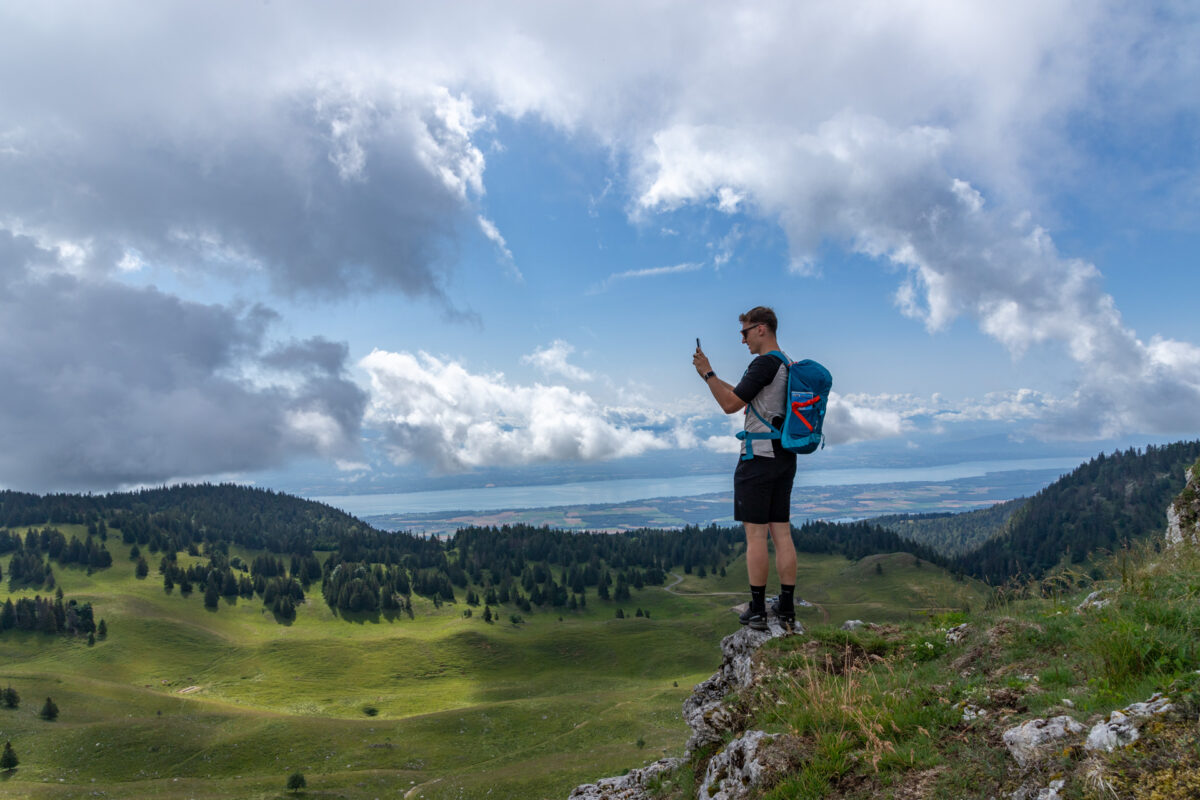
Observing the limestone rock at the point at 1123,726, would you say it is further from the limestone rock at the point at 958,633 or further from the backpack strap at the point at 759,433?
the backpack strap at the point at 759,433

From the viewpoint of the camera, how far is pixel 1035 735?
18.3ft

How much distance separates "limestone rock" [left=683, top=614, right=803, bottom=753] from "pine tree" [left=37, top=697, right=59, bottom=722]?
138463 millimetres

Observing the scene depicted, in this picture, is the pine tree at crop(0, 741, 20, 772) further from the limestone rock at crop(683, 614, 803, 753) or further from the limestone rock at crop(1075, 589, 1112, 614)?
the limestone rock at crop(1075, 589, 1112, 614)

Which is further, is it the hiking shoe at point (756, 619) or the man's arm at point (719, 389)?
the hiking shoe at point (756, 619)

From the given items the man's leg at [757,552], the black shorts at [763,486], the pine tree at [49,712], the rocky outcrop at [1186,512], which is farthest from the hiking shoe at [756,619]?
the pine tree at [49,712]

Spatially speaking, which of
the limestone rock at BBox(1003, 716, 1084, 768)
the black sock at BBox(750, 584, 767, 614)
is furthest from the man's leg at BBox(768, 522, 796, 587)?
the limestone rock at BBox(1003, 716, 1084, 768)

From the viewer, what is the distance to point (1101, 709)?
19.0 feet

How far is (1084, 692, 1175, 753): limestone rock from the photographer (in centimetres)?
486

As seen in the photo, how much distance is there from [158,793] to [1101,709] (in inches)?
3476

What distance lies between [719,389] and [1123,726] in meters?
6.07

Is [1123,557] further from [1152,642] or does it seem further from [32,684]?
→ [32,684]

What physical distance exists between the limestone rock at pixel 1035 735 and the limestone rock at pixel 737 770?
8.47ft

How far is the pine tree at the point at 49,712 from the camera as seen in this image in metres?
101

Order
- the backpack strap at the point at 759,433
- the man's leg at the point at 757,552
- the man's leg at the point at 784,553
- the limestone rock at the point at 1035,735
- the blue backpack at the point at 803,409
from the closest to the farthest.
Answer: the limestone rock at the point at 1035,735 < the blue backpack at the point at 803,409 < the backpack strap at the point at 759,433 < the man's leg at the point at 784,553 < the man's leg at the point at 757,552
